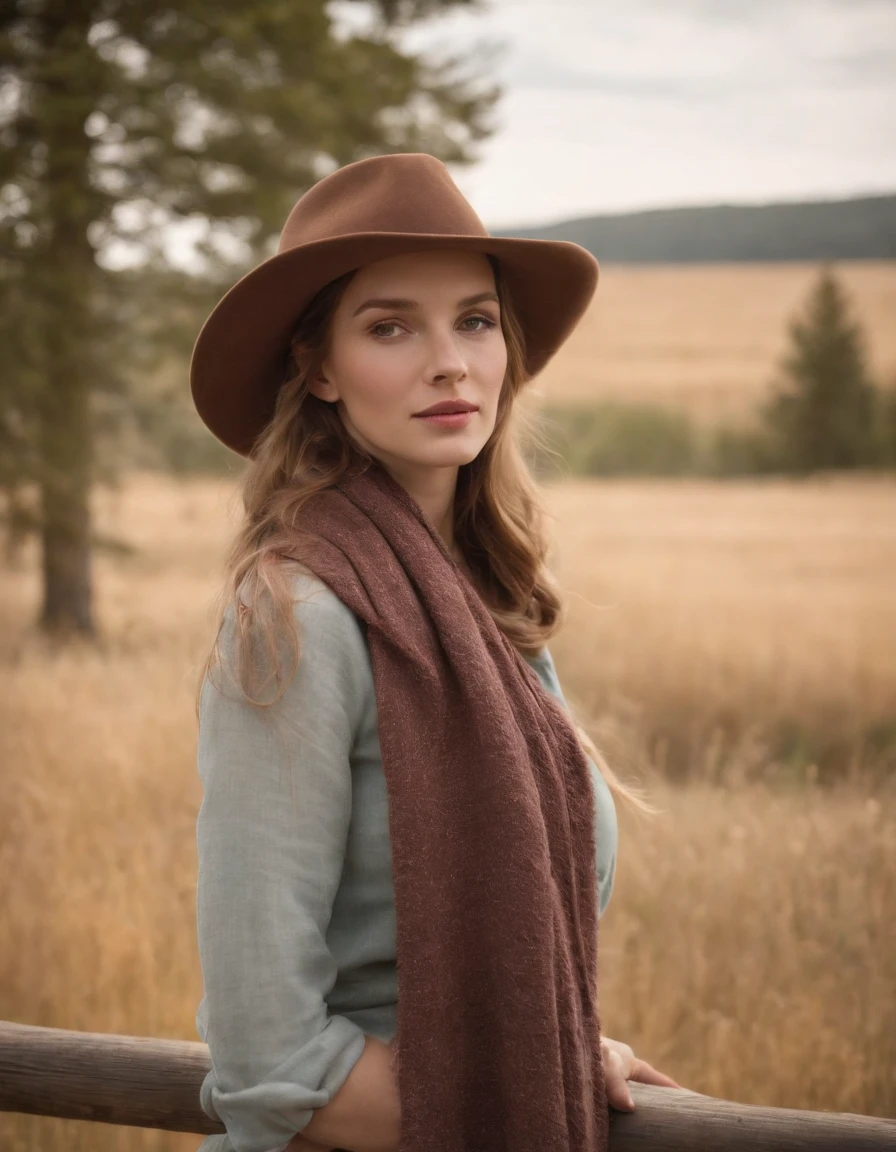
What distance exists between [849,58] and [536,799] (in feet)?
57.1

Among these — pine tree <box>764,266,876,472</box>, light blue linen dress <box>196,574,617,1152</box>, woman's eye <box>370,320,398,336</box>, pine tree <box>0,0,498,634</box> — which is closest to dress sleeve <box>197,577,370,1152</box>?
light blue linen dress <box>196,574,617,1152</box>

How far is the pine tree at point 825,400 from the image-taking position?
118 feet

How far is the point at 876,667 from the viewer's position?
737 centimetres

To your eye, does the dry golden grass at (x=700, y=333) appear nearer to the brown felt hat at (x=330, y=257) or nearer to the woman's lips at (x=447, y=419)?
the brown felt hat at (x=330, y=257)

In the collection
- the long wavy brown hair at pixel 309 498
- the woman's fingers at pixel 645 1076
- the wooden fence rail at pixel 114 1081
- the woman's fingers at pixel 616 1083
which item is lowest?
the wooden fence rail at pixel 114 1081

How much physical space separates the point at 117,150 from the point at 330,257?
7.59 meters

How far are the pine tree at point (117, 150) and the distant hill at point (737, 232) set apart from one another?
3572 centimetres

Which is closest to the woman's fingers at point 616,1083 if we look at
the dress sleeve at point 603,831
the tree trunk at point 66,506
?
the dress sleeve at point 603,831

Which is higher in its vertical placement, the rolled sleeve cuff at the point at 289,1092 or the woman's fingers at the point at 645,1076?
the rolled sleeve cuff at the point at 289,1092

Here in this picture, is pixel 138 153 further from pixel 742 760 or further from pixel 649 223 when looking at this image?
pixel 649 223

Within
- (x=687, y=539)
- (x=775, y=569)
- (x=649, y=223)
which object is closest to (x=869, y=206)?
(x=649, y=223)

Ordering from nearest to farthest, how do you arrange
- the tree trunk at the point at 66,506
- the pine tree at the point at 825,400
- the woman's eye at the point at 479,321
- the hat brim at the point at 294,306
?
the hat brim at the point at 294,306 → the woman's eye at the point at 479,321 → the tree trunk at the point at 66,506 → the pine tree at the point at 825,400

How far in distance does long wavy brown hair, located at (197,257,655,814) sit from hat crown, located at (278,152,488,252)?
9 centimetres

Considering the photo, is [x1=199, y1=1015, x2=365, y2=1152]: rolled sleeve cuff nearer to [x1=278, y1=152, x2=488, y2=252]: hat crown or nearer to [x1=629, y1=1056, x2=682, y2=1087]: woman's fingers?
[x1=629, y1=1056, x2=682, y2=1087]: woman's fingers
